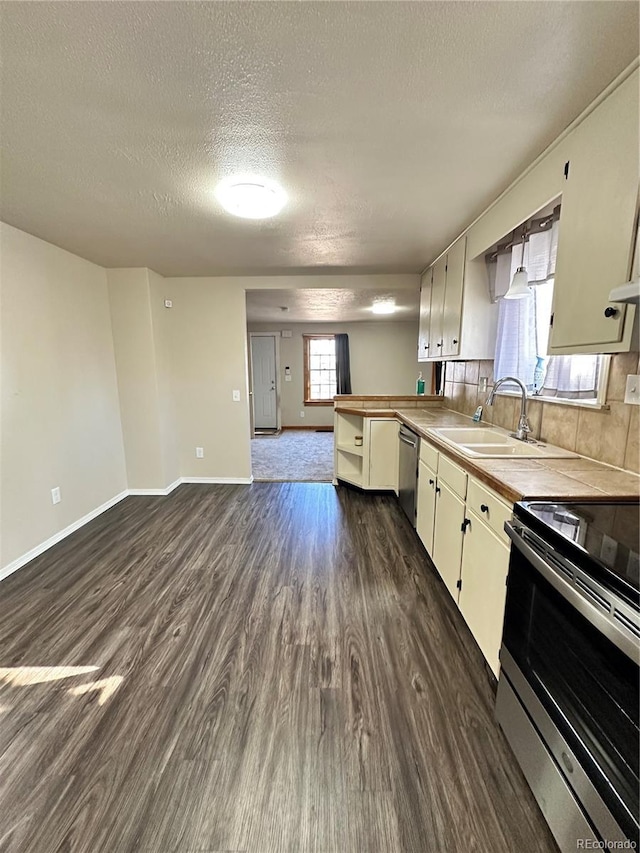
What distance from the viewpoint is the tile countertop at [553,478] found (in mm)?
1254

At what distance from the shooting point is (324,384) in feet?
25.3

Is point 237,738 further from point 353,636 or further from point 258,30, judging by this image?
point 258,30

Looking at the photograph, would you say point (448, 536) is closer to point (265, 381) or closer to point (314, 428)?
point (314, 428)

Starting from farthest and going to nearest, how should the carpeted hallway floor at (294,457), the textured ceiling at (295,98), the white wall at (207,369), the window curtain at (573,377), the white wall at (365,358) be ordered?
the white wall at (365,358) < the carpeted hallway floor at (294,457) < the white wall at (207,369) < the window curtain at (573,377) < the textured ceiling at (295,98)

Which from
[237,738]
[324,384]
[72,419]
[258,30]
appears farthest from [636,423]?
[324,384]

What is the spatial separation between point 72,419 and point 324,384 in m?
5.26

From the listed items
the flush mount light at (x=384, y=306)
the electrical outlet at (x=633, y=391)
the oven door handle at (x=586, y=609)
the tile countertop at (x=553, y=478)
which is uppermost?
the flush mount light at (x=384, y=306)

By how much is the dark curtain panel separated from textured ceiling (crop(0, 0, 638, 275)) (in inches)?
199

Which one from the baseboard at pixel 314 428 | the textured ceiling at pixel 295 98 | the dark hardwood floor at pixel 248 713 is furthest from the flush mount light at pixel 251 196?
the baseboard at pixel 314 428

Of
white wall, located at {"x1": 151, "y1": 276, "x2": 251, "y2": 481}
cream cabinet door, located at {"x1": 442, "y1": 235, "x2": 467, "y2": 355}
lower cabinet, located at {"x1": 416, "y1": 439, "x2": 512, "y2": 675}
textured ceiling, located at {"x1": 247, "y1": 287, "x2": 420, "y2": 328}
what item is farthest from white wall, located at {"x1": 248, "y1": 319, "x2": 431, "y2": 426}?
lower cabinet, located at {"x1": 416, "y1": 439, "x2": 512, "y2": 675}

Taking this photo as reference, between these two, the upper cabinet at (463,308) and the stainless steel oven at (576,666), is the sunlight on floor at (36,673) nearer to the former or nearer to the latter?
the stainless steel oven at (576,666)

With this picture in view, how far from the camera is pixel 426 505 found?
2.48 metres

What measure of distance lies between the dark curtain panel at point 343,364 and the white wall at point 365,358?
12 centimetres

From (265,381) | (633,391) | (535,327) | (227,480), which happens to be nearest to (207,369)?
(227,480)
